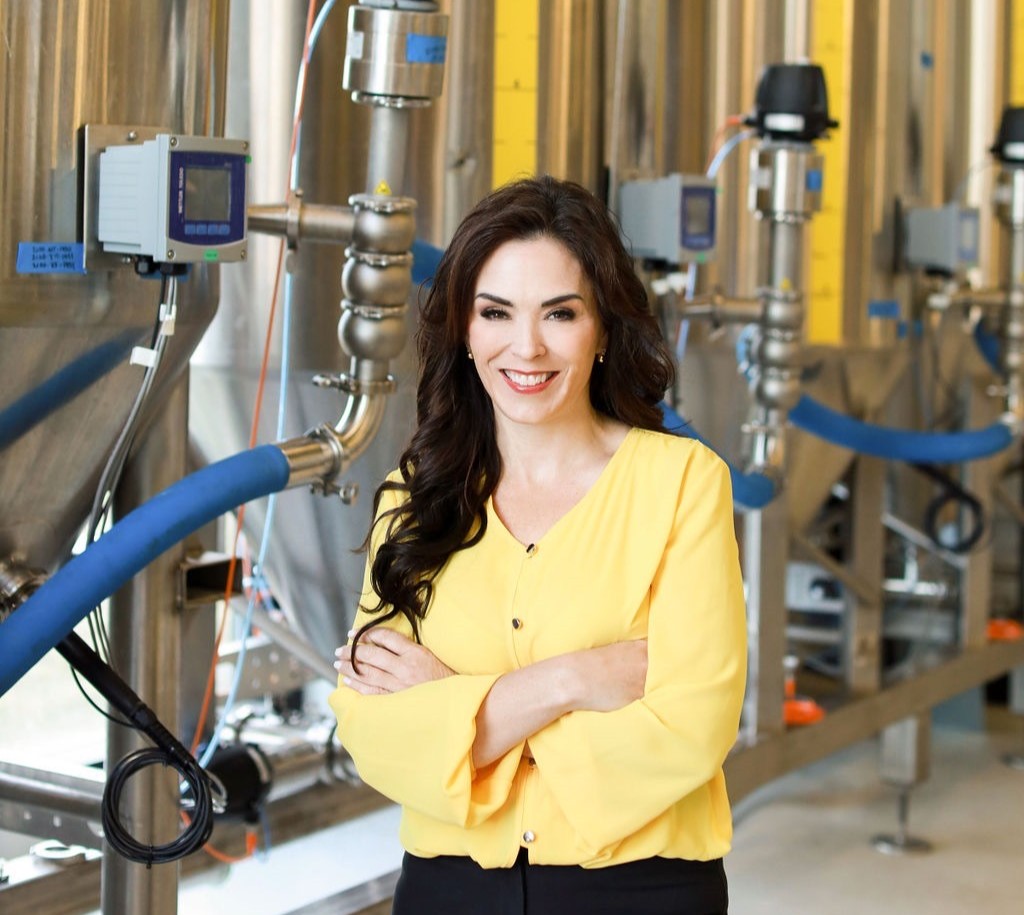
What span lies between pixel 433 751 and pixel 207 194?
0.64 m

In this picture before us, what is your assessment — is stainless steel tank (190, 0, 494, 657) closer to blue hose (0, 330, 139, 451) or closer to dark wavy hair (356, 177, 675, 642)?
blue hose (0, 330, 139, 451)

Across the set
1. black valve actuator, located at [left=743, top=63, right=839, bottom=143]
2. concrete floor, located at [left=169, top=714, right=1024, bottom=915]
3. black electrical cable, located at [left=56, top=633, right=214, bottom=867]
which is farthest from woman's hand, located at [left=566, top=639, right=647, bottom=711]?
black valve actuator, located at [left=743, top=63, right=839, bottom=143]

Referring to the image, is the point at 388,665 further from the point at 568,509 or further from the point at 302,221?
the point at 302,221

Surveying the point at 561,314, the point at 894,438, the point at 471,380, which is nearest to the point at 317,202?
the point at 471,380

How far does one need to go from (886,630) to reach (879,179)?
1.14 metres

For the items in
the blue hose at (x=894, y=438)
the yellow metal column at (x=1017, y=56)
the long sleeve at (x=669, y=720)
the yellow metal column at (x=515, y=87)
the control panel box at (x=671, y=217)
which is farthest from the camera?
the yellow metal column at (x=1017, y=56)

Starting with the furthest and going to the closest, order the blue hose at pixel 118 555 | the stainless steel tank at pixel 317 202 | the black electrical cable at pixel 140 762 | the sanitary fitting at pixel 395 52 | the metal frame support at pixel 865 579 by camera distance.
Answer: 1. the metal frame support at pixel 865 579
2. the stainless steel tank at pixel 317 202
3. the sanitary fitting at pixel 395 52
4. the black electrical cable at pixel 140 762
5. the blue hose at pixel 118 555

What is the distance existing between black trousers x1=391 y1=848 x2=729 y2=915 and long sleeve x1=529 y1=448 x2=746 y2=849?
0.17ft

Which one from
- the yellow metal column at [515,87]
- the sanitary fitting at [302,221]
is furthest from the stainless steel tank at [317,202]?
the sanitary fitting at [302,221]

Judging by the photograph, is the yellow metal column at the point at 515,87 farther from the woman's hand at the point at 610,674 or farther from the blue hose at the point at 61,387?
the woman's hand at the point at 610,674

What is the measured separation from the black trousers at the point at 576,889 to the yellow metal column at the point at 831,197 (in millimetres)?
1886

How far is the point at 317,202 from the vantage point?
2068mm

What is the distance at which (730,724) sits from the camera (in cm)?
124

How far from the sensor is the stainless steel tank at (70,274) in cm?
148
